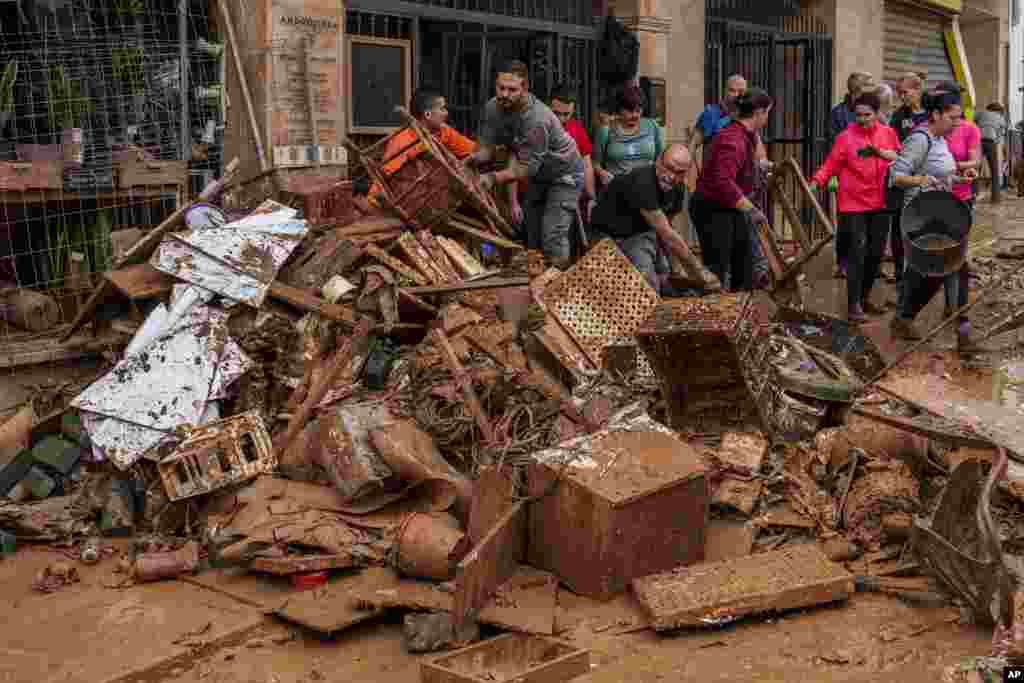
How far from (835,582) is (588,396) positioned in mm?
2171

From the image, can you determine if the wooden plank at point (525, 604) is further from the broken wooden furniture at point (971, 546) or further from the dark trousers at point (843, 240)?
the dark trousers at point (843, 240)

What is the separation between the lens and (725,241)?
923 centimetres

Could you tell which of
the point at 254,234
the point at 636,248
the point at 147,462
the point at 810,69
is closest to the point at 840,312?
the point at 636,248

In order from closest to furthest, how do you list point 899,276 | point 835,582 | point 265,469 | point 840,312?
1. point 835,582
2. point 265,469
3. point 840,312
4. point 899,276

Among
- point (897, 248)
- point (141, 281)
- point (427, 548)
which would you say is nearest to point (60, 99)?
point (141, 281)

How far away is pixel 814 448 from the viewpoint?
7.05 meters

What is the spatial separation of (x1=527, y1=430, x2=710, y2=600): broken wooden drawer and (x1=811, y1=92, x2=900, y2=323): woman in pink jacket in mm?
4423

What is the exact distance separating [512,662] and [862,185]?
19.9 ft

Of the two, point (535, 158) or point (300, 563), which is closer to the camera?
point (300, 563)

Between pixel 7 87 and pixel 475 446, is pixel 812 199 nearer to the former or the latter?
pixel 475 446

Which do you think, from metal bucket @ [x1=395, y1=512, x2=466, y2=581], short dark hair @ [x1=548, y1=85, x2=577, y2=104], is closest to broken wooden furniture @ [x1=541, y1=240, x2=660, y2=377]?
short dark hair @ [x1=548, y1=85, x2=577, y2=104]

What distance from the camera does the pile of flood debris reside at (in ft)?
18.6

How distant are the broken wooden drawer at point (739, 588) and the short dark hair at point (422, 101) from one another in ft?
14.8

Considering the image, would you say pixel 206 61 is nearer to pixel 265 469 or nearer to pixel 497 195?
pixel 497 195
